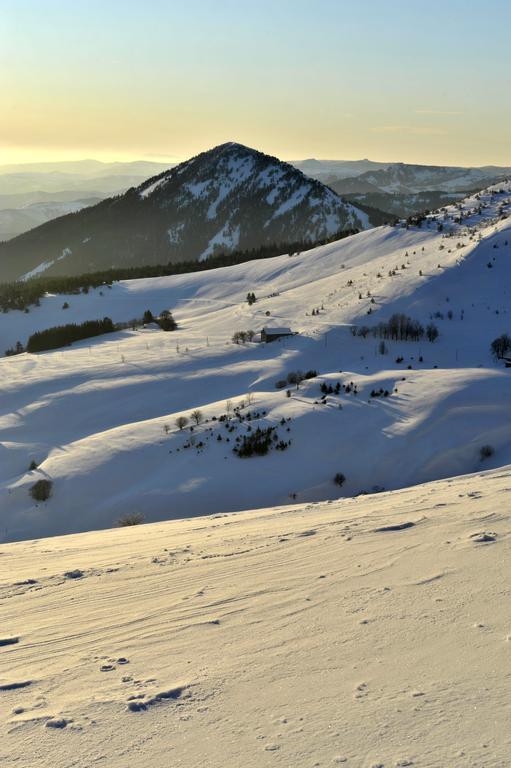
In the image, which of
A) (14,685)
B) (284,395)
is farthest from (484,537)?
(284,395)

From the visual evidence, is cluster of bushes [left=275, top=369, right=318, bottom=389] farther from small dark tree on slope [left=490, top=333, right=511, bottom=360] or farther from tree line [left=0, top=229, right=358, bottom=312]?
tree line [left=0, top=229, right=358, bottom=312]

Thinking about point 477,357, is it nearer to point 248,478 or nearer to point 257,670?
point 248,478

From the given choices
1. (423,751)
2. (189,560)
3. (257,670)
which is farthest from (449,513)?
(423,751)

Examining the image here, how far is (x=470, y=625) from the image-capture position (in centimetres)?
552

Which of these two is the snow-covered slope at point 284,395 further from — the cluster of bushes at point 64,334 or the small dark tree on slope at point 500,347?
the cluster of bushes at point 64,334

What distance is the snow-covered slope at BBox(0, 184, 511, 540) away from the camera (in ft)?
58.5

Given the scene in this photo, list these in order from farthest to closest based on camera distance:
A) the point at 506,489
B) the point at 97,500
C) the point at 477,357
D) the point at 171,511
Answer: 1. the point at 477,357
2. the point at 97,500
3. the point at 171,511
4. the point at 506,489

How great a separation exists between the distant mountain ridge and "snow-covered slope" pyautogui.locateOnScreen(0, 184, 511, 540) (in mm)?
102566

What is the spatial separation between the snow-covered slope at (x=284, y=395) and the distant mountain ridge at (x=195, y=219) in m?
103

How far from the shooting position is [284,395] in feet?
79.1

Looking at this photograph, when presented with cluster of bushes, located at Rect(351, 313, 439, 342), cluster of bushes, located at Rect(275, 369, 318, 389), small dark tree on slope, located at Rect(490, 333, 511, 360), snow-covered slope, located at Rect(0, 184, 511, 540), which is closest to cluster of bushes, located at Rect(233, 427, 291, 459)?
snow-covered slope, located at Rect(0, 184, 511, 540)

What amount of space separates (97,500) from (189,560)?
9.77 metres

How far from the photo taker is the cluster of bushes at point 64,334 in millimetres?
40844

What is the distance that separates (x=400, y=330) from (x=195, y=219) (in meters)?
140
